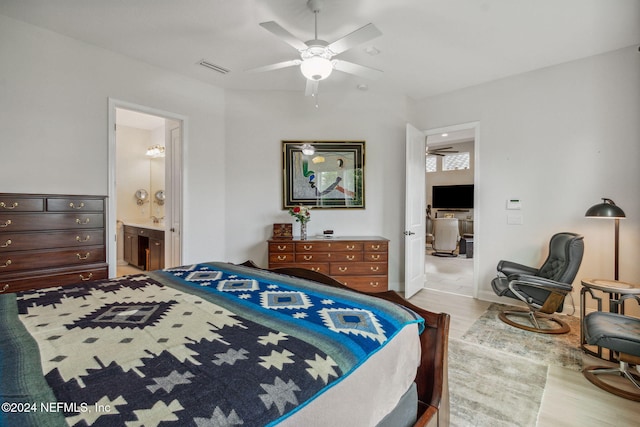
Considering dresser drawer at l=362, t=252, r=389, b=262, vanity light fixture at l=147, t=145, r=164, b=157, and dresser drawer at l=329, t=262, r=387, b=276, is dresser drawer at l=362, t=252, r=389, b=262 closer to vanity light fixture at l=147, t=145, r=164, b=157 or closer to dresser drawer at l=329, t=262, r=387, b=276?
dresser drawer at l=329, t=262, r=387, b=276

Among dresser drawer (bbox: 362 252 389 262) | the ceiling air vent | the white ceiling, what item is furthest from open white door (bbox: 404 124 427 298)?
the ceiling air vent

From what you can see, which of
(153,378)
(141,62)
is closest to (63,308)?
(153,378)

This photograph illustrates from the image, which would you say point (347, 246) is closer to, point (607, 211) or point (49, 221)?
point (607, 211)

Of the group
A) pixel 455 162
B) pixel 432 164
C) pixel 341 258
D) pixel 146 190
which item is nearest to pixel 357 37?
pixel 341 258

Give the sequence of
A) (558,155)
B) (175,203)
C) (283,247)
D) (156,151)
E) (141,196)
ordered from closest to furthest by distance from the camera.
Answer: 1. (558,155)
2. (283,247)
3. (175,203)
4. (156,151)
5. (141,196)

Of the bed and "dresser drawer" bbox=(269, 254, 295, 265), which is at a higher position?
the bed

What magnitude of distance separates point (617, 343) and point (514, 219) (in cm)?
214

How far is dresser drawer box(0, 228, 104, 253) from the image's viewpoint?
7.55 ft

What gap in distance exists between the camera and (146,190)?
21.4 feet

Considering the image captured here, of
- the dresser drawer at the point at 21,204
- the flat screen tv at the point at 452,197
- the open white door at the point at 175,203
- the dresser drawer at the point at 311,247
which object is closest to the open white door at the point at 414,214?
the dresser drawer at the point at 311,247

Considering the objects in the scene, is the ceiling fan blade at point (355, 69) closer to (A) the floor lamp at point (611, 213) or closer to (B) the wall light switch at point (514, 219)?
(A) the floor lamp at point (611, 213)

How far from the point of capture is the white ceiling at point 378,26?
8.18 feet

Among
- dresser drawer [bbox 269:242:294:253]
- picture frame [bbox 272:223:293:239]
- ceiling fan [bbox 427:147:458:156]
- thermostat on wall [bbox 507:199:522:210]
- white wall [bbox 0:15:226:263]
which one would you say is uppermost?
ceiling fan [bbox 427:147:458:156]

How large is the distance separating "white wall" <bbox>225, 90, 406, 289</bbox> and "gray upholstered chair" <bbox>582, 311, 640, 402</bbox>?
2.42m
